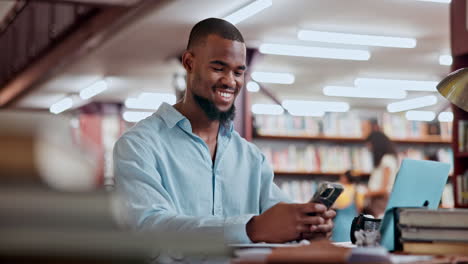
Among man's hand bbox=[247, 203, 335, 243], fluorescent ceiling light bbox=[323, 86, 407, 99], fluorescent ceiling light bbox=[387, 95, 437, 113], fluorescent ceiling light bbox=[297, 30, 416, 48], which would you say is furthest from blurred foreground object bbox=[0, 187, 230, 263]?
fluorescent ceiling light bbox=[387, 95, 437, 113]

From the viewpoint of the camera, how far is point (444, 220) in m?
1.83

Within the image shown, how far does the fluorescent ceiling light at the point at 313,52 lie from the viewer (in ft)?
30.3

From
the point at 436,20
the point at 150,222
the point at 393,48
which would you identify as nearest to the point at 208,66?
the point at 150,222

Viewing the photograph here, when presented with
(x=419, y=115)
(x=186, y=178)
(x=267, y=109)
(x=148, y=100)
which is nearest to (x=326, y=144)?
(x=148, y=100)

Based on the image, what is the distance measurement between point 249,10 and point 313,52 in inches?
80.0

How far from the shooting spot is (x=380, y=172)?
21.4ft

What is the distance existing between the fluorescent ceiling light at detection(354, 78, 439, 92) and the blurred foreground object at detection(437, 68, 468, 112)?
31.2ft

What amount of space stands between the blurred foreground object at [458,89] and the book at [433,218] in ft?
2.04

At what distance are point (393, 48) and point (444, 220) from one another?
8191 millimetres

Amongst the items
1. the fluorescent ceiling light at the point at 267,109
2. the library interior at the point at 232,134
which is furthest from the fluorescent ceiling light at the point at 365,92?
the fluorescent ceiling light at the point at 267,109

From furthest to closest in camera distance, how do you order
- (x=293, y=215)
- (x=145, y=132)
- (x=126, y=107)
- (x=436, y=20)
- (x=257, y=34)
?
(x=126, y=107) < (x=257, y=34) < (x=436, y=20) < (x=145, y=132) < (x=293, y=215)

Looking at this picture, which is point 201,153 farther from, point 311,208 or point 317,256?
point 317,256

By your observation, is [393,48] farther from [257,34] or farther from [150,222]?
[150,222]

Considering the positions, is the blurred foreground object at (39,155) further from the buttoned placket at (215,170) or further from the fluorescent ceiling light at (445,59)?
the fluorescent ceiling light at (445,59)
